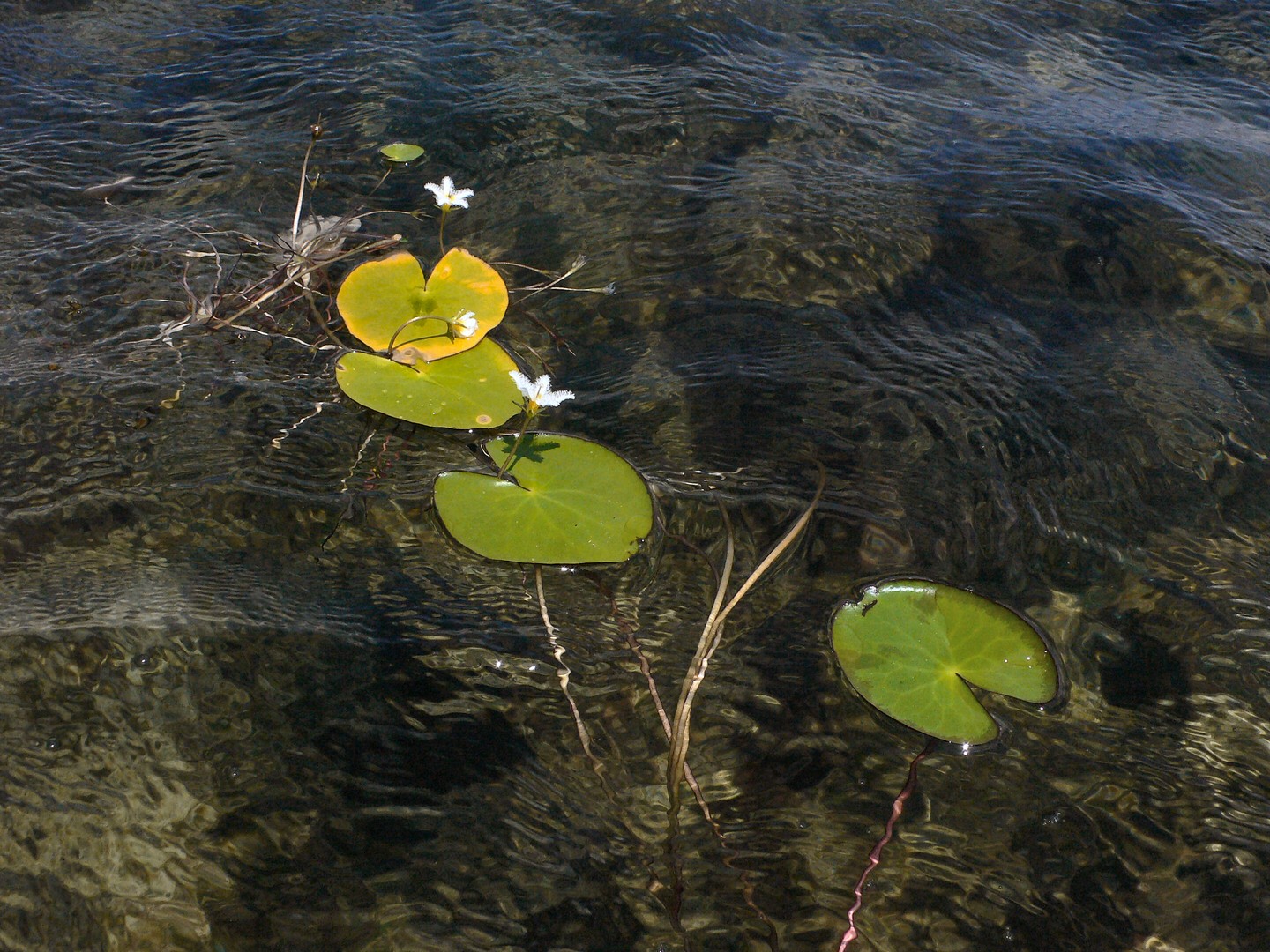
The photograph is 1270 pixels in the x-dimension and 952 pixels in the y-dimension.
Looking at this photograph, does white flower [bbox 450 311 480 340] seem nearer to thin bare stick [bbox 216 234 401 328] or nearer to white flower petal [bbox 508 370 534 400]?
white flower petal [bbox 508 370 534 400]

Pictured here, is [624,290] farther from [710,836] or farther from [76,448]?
[710,836]

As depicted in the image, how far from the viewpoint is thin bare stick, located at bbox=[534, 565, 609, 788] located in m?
1.35

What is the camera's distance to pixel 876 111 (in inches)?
108

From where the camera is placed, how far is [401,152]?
8.20ft

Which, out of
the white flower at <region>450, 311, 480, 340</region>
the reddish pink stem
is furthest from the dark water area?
the white flower at <region>450, 311, 480, 340</region>

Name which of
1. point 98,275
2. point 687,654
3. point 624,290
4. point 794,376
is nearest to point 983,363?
point 794,376

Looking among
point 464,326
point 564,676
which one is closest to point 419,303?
point 464,326

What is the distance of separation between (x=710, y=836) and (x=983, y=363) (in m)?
1.18

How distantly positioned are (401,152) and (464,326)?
0.80 meters

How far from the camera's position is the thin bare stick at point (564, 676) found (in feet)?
4.43

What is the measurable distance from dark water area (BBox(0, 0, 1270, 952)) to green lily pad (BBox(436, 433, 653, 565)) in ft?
0.17

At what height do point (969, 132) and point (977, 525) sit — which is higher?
point (969, 132)

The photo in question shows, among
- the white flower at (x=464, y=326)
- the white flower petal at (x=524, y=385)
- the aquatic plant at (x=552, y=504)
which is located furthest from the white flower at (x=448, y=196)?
the white flower petal at (x=524, y=385)

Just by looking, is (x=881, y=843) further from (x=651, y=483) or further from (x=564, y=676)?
(x=651, y=483)
